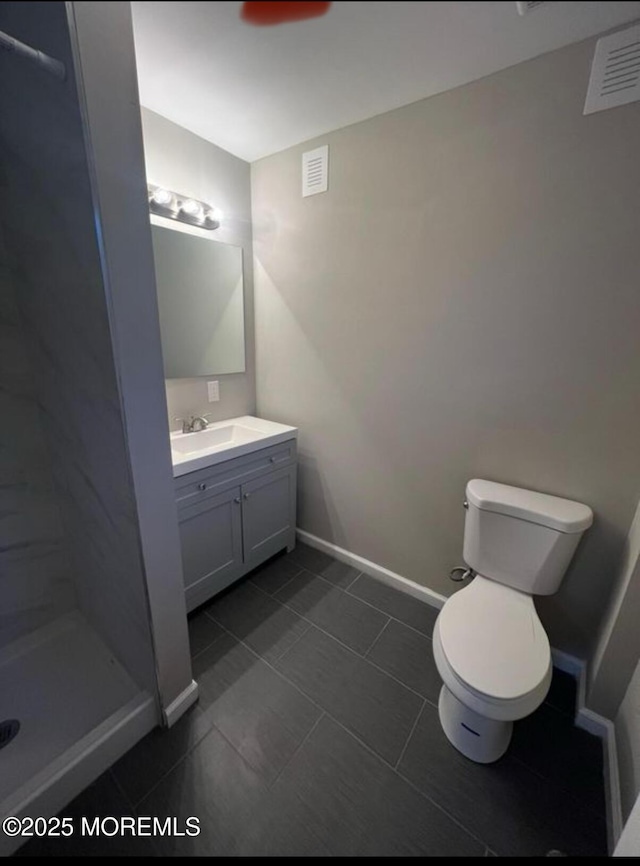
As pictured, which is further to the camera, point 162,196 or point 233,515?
point 233,515

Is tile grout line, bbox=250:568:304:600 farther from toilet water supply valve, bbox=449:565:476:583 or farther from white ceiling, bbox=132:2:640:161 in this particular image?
white ceiling, bbox=132:2:640:161

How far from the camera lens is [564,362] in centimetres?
128

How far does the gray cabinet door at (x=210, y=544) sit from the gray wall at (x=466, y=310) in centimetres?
63

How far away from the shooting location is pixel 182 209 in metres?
1.67

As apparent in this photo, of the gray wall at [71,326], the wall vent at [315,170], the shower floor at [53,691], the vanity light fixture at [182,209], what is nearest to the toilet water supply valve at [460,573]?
the gray wall at [71,326]

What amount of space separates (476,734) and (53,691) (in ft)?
5.26

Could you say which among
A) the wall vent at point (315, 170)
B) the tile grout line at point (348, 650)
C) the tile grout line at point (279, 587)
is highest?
the wall vent at point (315, 170)

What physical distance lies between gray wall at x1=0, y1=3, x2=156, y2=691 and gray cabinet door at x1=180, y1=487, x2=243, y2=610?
0.32 meters

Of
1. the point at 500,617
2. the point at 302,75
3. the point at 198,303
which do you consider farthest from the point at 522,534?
the point at 198,303

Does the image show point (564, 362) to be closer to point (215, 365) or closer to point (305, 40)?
point (305, 40)

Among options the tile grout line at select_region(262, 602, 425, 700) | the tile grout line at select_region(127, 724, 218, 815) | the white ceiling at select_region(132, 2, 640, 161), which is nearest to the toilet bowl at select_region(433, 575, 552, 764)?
the tile grout line at select_region(262, 602, 425, 700)

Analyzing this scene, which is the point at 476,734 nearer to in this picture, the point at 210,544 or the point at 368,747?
the point at 368,747

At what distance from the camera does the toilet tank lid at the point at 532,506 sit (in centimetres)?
123

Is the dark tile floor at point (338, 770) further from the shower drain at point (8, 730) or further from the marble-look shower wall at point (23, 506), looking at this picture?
the marble-look shower wall at point (23, 506)
